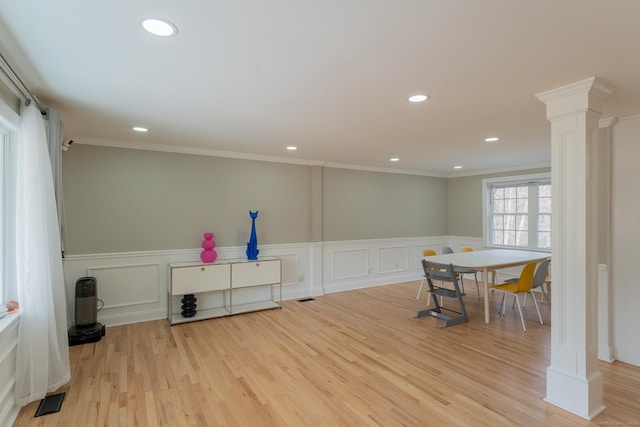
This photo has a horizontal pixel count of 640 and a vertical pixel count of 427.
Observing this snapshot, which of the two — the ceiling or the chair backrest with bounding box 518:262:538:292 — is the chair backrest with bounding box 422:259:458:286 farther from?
the ceiling

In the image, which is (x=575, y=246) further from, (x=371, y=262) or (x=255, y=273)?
(x=371, y=262)

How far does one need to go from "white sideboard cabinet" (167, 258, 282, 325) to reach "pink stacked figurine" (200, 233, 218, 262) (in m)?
0.10

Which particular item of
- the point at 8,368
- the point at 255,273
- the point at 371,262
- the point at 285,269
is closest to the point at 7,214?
the point at 8,368

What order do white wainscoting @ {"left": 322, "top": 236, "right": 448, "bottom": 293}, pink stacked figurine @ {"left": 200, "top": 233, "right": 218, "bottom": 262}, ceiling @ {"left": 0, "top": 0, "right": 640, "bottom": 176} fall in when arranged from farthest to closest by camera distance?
1. white wainscoting @ {"left": 322, "top": 236, "right": 448, "bottom": 293}
2. pink stacked figurine @ {"left": 200, "top": 233, "right": 218, "bottom": 262}
3. ceiling @ {"left": 0, "top": 0, "right": 640, "bottom": 176}

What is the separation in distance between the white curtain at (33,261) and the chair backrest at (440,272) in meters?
3.89

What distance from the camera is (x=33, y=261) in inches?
91.1

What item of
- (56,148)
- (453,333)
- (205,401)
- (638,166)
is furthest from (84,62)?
(638,166)

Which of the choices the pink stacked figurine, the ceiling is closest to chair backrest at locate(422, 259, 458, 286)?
the ceiling

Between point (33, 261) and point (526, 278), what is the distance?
493 centimetres

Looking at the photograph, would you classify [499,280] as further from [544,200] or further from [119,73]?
[119,73]

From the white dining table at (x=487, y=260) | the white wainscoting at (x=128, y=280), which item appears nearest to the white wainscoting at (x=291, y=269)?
the white wainscoting at (x=128, y=280)

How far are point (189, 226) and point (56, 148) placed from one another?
6.42 ft

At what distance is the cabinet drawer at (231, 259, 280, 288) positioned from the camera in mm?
4434

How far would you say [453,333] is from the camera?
3715 millimetres
